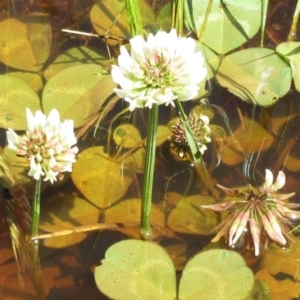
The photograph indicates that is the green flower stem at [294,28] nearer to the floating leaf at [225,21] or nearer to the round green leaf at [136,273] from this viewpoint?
the floating leaf at [225,21]

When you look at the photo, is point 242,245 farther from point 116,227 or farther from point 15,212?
point 15,212

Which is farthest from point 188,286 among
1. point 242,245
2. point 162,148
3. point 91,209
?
point 162,148

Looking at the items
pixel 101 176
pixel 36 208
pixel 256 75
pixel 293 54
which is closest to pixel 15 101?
pixel 101 176

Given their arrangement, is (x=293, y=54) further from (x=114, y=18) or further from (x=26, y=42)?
(x=26, y=42)

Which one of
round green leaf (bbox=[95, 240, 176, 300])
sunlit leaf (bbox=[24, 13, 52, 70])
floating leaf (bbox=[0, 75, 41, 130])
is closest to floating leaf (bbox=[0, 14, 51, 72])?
sunlit leaf (bbox=[24, 13, 52, 70])

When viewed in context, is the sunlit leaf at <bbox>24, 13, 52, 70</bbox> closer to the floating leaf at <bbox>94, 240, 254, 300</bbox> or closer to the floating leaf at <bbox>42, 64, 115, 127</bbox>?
the floating leaf at <bbox>42, 64, 115, 127</bbox>
